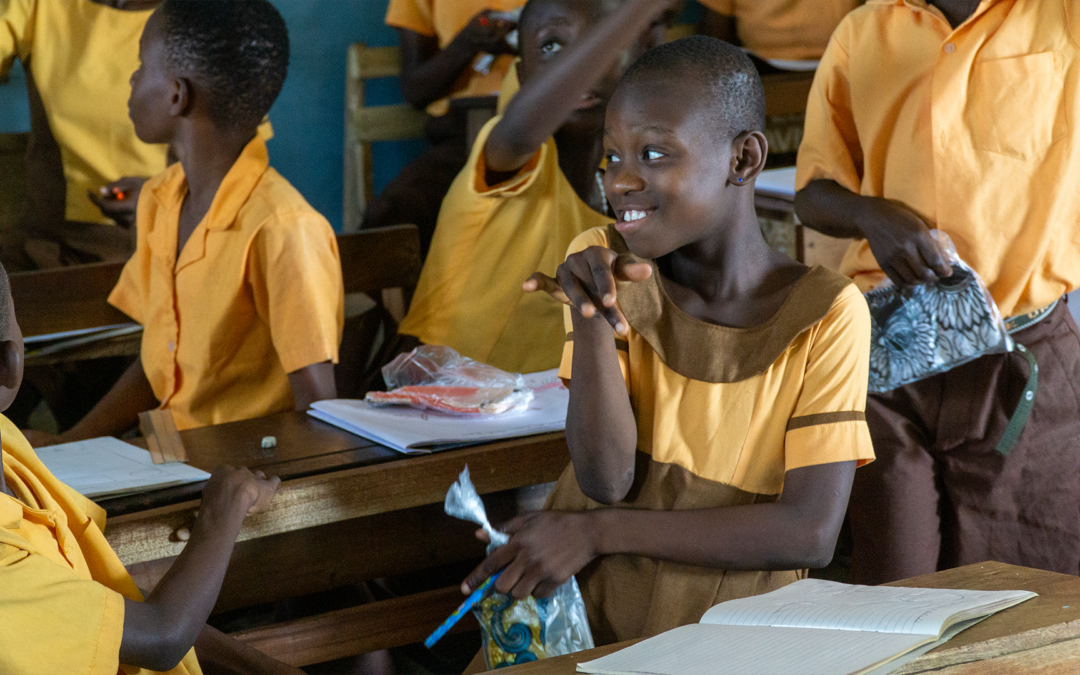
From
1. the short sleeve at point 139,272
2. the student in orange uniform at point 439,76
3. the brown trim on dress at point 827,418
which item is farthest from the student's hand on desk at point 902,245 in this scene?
the student in orange uniform at point 439,76

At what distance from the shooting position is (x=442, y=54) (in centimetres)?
374

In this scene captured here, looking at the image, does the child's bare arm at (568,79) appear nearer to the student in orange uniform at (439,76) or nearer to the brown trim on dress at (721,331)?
the brown trim on dress at (721,331)

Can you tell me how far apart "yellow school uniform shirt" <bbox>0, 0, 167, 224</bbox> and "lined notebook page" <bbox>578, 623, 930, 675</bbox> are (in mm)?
2907

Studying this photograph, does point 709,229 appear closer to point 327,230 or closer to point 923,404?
point 923,404

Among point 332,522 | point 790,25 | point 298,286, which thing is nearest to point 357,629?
point 332,522

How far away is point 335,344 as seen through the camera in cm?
196

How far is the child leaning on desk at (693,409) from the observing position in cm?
134

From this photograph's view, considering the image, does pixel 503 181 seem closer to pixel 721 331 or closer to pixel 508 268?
pixel 508 268

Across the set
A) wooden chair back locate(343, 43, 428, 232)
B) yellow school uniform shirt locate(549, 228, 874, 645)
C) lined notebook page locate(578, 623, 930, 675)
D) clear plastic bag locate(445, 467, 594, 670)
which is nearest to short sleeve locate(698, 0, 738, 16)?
wooden chair back locate(343, 43, 428, 232)

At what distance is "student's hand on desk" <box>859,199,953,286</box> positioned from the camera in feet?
5.47

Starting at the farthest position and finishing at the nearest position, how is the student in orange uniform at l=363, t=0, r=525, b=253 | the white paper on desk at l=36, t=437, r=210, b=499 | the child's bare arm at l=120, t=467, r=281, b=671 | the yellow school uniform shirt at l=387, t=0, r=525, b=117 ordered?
the yellow school uniform shirt at l=387, t=0, r=525, b=117 → the student in orange uniform at l=363, t=0, r=525, b=253 → the white paper on desk at l=36, t=437, r=210, b=499 → the child's bare arm at l=120, t=467, r=281, b=671

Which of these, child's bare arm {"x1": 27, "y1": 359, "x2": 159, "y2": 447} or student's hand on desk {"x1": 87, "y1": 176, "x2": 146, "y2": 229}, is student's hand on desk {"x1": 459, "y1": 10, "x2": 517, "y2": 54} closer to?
student's hand on desk {"x1": 87, "y1": 176, "x2": 146, "y2": 229}

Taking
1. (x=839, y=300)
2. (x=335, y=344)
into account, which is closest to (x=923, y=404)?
(x=839, y=300)

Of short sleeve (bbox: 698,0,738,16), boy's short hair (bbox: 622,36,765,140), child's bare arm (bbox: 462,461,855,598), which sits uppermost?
boy's short hair (bbox: 622,36,765,140)
